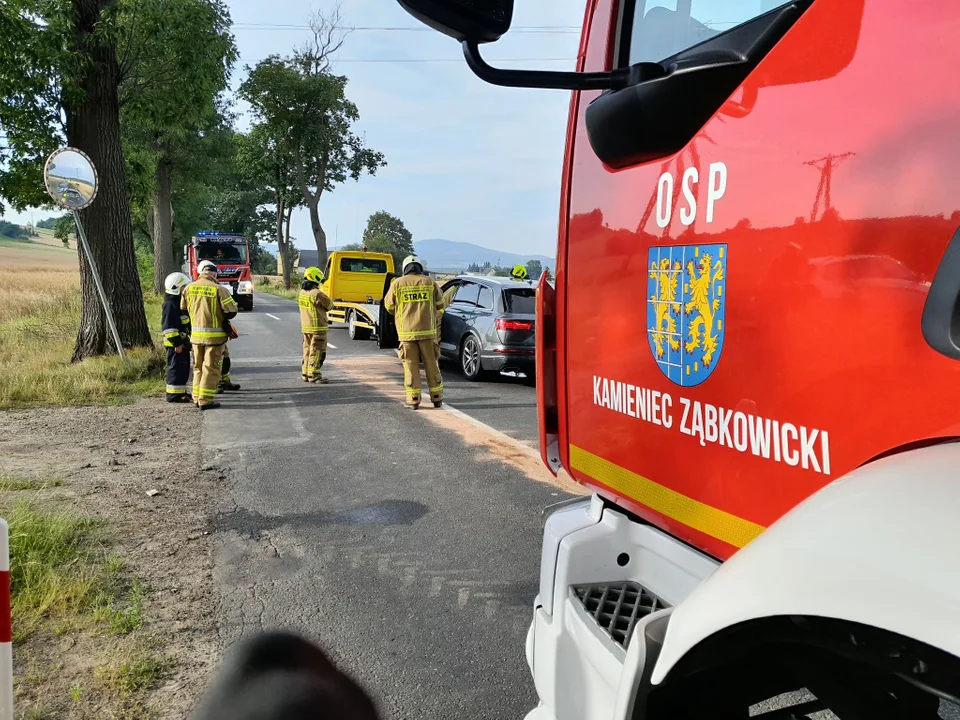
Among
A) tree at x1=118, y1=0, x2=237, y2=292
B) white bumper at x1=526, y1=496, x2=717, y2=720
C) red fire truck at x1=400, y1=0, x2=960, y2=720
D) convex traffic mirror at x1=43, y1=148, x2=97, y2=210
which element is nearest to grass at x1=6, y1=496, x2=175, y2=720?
white bumper at x1=526, y1=496, x2=717, y2=720

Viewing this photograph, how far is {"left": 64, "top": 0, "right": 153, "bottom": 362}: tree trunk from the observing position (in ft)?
34.7

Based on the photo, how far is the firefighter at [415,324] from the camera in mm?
8906

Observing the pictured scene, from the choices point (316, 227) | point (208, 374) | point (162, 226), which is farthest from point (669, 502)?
point (316, 227)

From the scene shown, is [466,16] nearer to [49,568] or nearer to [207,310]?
[49,568]

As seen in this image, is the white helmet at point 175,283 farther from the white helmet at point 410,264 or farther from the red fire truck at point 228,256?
the red fire truck at point 228,256

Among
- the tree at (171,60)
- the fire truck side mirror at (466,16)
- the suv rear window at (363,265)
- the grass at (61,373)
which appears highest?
the tree at (171,60)

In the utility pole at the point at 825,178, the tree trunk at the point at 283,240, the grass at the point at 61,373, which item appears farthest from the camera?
the tree trunk at the point at 283,240

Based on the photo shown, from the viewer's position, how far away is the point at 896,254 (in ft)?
3.90

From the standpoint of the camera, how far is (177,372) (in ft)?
30.1

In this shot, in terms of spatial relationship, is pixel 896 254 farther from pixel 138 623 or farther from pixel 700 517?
pixel 138 623

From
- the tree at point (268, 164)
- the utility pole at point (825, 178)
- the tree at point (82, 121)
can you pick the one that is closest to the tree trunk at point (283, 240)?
the tree at point (268, 164)

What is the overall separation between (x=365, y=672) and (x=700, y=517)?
2.01 m

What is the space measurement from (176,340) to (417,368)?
302 centimetres

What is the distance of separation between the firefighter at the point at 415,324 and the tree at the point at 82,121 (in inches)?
175
